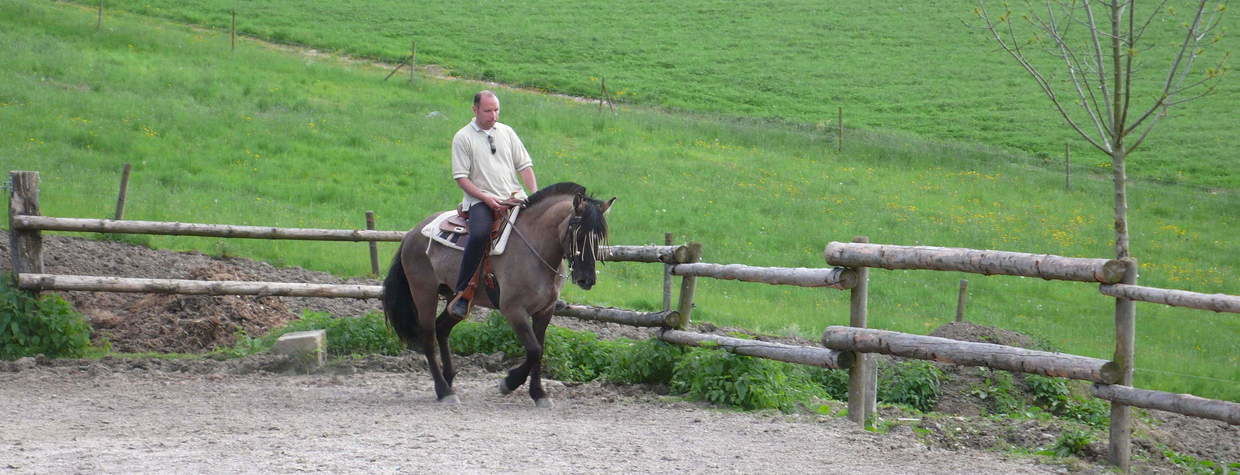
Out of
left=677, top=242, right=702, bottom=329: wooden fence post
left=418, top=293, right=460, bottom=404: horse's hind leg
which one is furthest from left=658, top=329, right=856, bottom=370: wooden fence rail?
left=418, top=293, right=460, bottom=404: horse's hind leg

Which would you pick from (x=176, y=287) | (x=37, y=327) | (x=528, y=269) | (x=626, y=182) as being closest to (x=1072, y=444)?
(x=528, y=269)

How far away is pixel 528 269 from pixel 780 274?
5.93ft

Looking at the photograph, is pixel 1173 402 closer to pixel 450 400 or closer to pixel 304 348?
pixel 450 400

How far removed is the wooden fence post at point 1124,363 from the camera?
6016mm

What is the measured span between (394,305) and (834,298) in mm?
9812

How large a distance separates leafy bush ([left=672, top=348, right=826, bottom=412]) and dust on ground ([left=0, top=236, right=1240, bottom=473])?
0.69ft

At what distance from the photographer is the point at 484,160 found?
7.98 metres

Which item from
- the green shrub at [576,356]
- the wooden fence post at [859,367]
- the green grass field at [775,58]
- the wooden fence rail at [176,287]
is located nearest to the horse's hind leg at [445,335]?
the green shrub at [576,356]

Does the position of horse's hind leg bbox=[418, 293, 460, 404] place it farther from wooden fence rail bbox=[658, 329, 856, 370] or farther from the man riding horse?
wooden fence rail bbox=[658, 329, 856, 370]

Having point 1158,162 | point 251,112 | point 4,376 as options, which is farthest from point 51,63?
point 1158,162

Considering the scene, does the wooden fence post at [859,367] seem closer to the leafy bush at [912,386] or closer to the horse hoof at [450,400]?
the leafy bush at [912,386]

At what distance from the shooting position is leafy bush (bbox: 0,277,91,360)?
30.5 ft

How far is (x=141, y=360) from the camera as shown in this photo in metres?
9.33

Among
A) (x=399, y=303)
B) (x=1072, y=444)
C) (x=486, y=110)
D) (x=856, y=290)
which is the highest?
(x=486, y=110)
